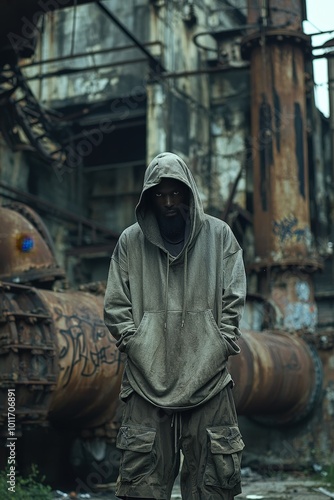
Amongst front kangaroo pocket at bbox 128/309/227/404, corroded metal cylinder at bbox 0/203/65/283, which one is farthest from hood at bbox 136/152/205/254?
corroded metal cylinder at bbox 0/203/65/283

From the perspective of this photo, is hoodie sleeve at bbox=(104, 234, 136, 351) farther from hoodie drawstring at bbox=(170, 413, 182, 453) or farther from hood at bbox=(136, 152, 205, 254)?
hoodie drawstring at bbox=(170, 413, 182, 453)

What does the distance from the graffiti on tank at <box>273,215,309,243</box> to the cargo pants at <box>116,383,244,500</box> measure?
9998mm

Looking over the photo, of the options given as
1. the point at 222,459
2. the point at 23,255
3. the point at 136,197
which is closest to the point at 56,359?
the point at 23,255

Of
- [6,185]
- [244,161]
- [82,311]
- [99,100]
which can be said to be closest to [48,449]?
[82,311]

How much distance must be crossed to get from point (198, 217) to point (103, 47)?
15.0 meters

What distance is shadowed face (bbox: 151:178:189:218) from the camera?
4402mm

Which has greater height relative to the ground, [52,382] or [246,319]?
[246,319]

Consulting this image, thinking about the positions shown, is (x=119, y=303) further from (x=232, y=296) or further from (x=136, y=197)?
(x=136, y=197)

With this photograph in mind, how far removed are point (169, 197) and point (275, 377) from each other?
674cm

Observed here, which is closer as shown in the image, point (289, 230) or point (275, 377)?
point (275, 377)

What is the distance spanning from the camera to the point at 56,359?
762 cm

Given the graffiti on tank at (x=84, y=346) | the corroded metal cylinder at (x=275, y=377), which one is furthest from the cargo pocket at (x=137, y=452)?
the corroded metal cylinder at (x=275, y=377)

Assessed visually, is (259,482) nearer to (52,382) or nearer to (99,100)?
(52,382)

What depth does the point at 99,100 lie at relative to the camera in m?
18.3
